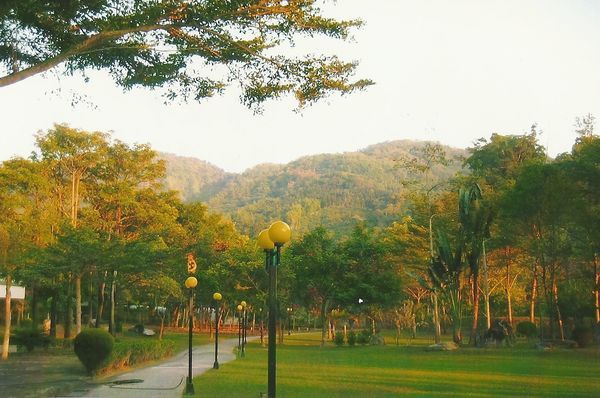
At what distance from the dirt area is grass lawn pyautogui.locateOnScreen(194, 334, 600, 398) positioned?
364 centimetres

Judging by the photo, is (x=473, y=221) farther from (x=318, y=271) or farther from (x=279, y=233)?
(x=279, y=233)

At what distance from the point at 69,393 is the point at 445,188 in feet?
154

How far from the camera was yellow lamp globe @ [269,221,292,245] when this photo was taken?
364 inches

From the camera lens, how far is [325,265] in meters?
46.4

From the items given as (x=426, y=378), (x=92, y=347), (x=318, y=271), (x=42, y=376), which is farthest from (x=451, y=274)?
(x=42, y=376)

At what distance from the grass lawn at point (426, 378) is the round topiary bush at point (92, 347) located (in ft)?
11.0

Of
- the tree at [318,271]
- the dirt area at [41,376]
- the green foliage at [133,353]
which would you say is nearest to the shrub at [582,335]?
the tree at [318,271]

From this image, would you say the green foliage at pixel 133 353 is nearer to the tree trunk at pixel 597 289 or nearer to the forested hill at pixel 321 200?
the tree trunk at pixel 597 289

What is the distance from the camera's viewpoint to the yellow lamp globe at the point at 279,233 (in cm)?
923

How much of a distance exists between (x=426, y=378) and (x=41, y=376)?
12160 millimetres

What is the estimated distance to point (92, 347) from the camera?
19578 millimetres

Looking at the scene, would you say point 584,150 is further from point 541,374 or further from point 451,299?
point 541,374

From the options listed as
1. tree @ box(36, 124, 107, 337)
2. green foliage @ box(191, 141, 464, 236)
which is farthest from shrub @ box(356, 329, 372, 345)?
green foliage @ box(191, 141, 464, 236)

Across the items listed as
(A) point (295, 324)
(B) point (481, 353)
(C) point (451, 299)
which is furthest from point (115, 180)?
(A) point (295, 324)
